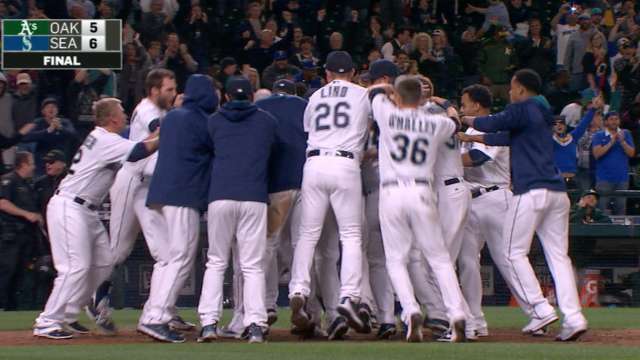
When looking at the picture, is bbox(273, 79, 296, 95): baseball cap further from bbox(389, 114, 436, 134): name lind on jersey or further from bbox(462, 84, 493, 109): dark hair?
bbox(462, 84, 493, 109): dark hair

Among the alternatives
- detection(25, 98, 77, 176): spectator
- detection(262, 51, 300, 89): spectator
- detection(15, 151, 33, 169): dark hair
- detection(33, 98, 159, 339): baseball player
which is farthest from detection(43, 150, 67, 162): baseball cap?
detection(33, 98, 159, 339): baseball player

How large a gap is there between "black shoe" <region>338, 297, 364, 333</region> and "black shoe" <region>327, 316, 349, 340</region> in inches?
6.6

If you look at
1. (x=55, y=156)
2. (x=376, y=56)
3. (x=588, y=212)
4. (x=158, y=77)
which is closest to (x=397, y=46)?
(x=376, y=56)

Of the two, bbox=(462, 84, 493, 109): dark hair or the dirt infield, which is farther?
bbox=(462, 84, 493, 109): dark hair

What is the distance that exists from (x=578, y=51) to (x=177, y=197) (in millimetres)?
12695

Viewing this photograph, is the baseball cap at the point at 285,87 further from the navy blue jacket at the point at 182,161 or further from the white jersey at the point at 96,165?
the white jersey at the point at 96,165

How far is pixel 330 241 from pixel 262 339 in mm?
1248

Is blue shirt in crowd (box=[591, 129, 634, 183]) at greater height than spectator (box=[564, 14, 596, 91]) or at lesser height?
lesser

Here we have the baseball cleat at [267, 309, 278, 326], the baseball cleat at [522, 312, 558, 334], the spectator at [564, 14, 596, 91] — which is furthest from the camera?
the spectator at [564, 14, 596, 91]

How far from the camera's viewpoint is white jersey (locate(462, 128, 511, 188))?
1272 cm

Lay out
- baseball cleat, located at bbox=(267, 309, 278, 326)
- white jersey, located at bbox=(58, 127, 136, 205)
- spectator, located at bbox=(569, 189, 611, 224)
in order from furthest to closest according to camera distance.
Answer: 1. spectator, located at bbox=(569, 189, 611, 224)
2. baseball cleat, located at bbox=(267, 309, 278, 326)
3. white jersey, located at bbox=(58, 127, 136, 205)

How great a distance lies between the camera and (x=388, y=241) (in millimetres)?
11656

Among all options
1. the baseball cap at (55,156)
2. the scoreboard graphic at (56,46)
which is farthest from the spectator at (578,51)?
the baseball cap at (55,156)

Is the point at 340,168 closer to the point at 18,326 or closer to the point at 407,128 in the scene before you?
the point at 407,128
